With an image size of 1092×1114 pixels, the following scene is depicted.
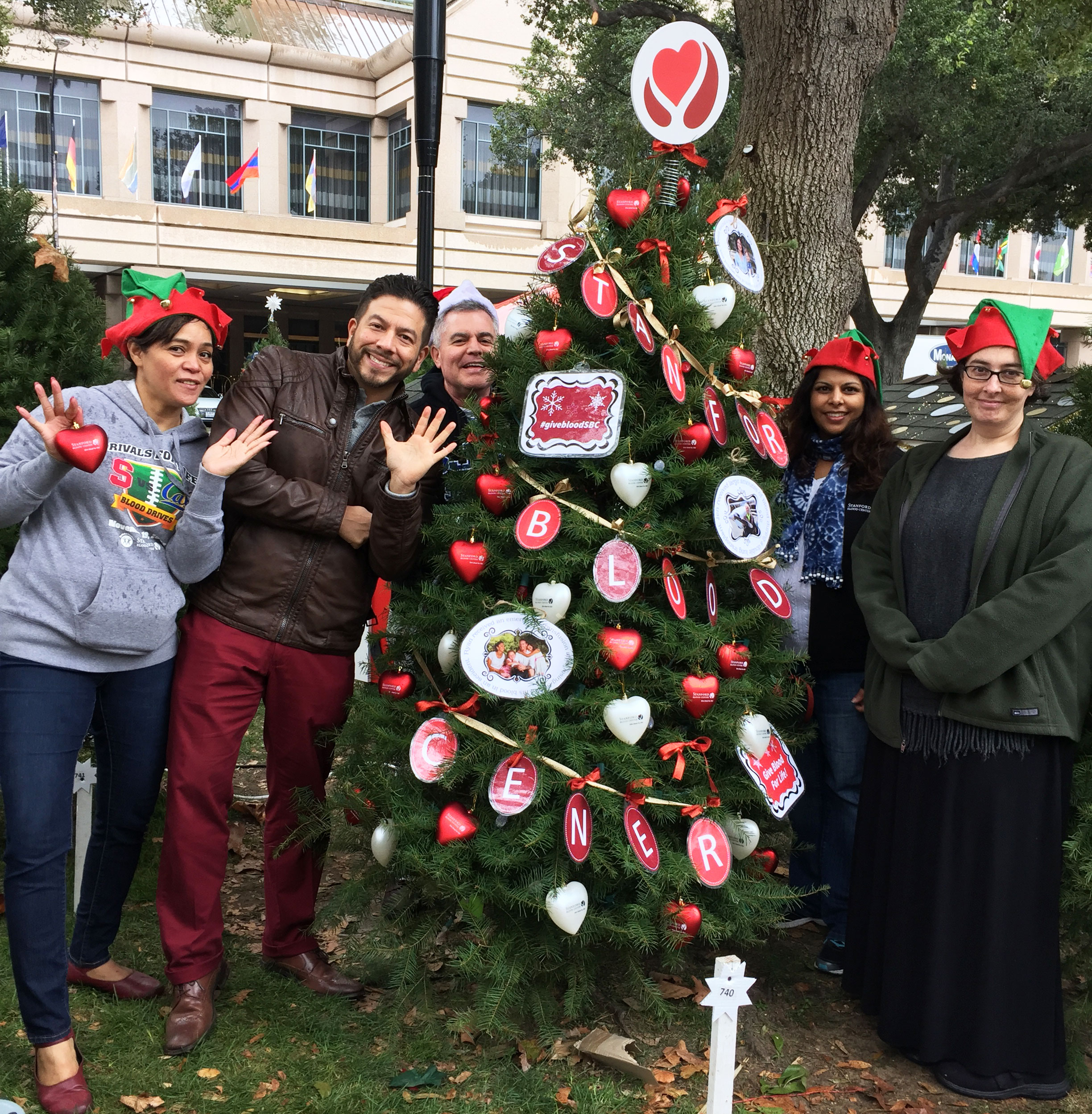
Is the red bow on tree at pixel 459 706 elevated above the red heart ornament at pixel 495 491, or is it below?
below

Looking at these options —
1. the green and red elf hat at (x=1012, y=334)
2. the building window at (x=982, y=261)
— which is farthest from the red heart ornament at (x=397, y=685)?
the building window at (x=982, y=261)

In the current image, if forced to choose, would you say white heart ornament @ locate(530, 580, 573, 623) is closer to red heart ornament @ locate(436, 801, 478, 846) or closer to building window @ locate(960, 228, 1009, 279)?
red heart ornament @ locate(436, 801, 478, 846)

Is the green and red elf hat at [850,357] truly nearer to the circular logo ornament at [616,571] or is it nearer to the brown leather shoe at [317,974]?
the circular logo ornament at [616,571]

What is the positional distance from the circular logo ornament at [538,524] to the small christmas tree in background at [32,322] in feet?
7.31

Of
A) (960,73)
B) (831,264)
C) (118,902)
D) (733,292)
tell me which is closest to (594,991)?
(118,902)

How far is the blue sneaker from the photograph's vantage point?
152 inches

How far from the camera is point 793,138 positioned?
5336mm

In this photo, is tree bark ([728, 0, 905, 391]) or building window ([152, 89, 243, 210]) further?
building window ([152, 89, 243, 210])

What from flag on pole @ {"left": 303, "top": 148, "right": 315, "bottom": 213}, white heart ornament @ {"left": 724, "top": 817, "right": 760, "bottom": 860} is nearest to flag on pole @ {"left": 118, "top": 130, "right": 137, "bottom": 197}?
flag on pole @ {"left": 303, "top": 148, "right": 315, "bottom": 213}

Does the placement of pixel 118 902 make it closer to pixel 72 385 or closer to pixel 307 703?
pixel 307 703

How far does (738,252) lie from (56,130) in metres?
26.8

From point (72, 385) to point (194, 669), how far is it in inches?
68.9

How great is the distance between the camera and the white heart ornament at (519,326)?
130 inches

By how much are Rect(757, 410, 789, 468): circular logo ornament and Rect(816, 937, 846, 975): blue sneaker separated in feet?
5.75
